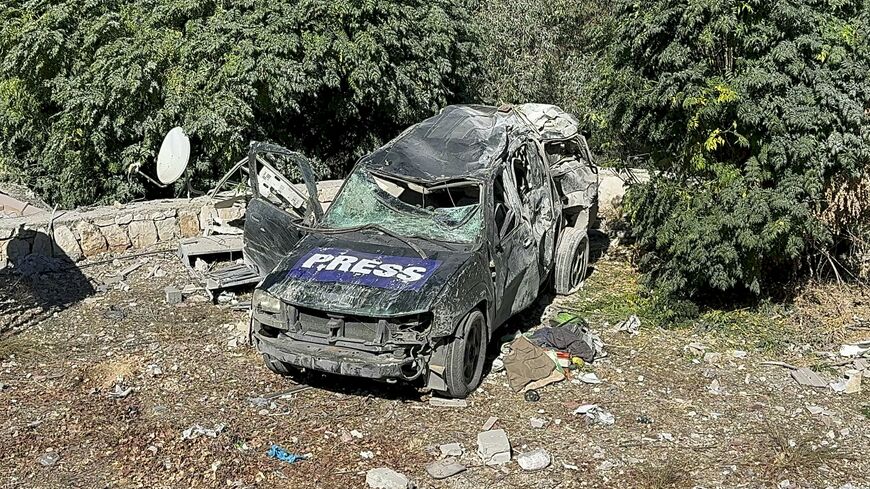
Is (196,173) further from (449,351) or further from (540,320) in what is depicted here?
(449,351)

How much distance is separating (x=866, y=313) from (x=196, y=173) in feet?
30.2

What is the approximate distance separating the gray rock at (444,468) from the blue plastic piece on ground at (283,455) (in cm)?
95

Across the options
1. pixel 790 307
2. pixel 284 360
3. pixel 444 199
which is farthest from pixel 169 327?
pixel 790 307

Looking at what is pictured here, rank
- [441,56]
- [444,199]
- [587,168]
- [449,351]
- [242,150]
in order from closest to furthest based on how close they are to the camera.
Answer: [449,351] < [444,199] < [587,168] < [242,150] < [441,56]

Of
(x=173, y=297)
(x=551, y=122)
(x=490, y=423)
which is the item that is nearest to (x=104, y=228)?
(x=173, y=297)

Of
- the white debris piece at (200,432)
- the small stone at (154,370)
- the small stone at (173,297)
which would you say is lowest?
the small stone at (173,297)

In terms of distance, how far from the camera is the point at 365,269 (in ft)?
24.0

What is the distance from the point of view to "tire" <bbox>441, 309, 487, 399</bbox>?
705cm

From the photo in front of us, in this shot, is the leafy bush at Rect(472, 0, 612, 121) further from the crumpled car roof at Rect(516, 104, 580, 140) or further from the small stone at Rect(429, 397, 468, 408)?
the small stone at Rect(429, 397, 468, 408)

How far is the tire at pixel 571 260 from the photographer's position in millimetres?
9867

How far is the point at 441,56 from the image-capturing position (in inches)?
558

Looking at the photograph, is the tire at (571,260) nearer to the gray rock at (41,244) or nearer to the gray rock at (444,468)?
the gray rock at (444,468)

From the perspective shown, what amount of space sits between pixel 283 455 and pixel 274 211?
3.02m

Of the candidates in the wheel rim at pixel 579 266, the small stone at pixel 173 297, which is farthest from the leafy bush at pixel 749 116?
the small stone at pixel 173 297
